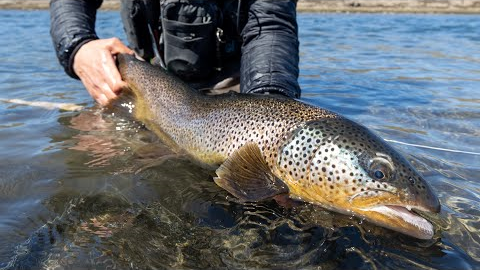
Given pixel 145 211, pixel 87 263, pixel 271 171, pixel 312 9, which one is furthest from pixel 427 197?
pixel 312 9

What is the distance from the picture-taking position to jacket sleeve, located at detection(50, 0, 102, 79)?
3316 millimetres

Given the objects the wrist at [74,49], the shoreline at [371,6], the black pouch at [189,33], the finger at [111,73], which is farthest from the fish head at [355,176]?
the shoreline at [371,6]

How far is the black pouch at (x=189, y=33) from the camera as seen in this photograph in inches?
138

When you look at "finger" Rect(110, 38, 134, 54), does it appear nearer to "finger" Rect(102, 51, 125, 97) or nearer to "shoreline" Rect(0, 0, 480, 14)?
"finger" Rect(102, 51, 125, 97)

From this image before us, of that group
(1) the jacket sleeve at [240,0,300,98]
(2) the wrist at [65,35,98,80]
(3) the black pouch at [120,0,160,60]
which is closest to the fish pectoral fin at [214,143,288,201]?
(1) the jacket sleeve at [240,0,300,98]

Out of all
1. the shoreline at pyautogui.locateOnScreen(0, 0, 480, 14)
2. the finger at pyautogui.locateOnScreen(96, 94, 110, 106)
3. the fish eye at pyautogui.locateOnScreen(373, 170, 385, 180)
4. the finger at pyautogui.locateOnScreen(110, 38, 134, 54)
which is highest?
the finger at pyautogui.locateOnScreen(110, 38, 134, 54)

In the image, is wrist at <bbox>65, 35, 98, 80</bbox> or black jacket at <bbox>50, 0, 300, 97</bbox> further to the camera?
wrist at <bbox>65, 35, 98, 80</bbox>

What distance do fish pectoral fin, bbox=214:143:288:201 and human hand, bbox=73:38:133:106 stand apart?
4.40 ft

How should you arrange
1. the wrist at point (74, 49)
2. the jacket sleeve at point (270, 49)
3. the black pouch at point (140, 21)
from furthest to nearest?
the black pouch at point (140, 21) → the wrist at point (74, 49) → the jacket sleeve at point (270, 49)

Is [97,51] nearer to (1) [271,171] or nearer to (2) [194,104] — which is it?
(2) [194,104]

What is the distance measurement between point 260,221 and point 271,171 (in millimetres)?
288

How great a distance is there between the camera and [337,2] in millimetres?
34469

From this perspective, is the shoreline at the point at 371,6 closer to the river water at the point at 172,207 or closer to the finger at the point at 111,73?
the river water at the point at 172,207

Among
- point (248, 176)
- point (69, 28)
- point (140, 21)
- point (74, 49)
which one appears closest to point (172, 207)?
point (248, 176)
